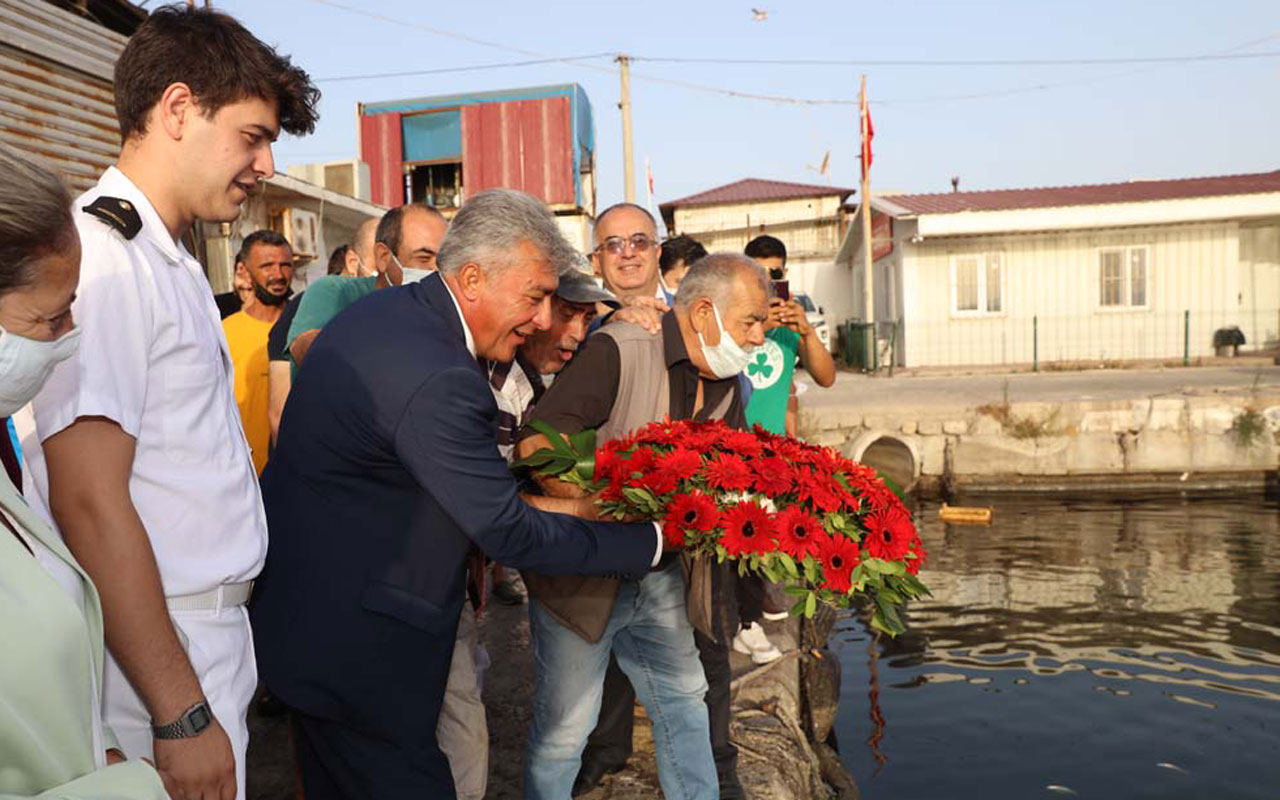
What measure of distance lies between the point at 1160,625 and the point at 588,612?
348 inches

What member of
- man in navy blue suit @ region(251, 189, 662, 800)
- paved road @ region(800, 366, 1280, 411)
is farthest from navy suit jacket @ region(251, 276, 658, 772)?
paved road @ region(800, 366, 1280, 411)

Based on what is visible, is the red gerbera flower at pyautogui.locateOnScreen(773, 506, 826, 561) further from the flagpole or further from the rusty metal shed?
the flagpole

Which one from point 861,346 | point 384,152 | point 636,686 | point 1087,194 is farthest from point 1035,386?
point 384,152

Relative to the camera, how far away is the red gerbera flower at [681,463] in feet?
9.81

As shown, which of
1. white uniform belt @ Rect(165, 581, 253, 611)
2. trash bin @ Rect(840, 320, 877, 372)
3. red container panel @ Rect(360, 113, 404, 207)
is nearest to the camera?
white uniform belt @ Rect(165, 581, 253, 611)

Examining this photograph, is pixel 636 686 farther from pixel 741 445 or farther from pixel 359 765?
pixel 359 765

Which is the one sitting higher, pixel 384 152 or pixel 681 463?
pixel 384 152

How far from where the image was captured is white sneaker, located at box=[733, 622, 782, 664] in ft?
18.8

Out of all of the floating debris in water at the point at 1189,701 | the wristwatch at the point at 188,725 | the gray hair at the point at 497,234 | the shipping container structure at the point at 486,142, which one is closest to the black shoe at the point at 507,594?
the gray hair at the point at 497,234

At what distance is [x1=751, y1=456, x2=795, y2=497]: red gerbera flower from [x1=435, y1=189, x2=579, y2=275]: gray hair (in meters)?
0.93

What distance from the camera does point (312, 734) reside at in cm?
243

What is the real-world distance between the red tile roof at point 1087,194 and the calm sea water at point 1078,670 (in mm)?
12308

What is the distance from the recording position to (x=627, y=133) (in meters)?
21.4

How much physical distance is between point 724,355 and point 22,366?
2.63m
